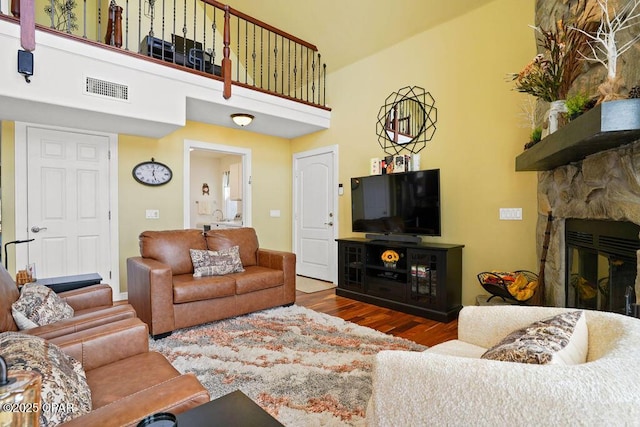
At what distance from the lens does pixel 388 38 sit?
4113 millimetres

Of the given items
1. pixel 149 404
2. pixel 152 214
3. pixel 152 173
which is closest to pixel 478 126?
pixel 149 404

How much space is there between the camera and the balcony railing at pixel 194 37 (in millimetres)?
3648

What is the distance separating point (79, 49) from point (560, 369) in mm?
3933

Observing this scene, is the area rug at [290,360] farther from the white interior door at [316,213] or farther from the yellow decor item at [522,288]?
the white interior door at [316,213]

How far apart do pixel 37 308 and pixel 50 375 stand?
111 cm

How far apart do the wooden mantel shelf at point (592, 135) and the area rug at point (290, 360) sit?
67.7 inches

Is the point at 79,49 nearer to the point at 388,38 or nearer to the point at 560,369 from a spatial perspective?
the point at 388,38

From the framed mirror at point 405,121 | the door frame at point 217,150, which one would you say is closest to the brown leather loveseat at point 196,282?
the door frame at point 217,150

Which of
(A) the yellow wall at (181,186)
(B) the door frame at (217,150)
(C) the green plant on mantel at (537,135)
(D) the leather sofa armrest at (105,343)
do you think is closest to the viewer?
(D) the leather sofa armrest at (105,343)

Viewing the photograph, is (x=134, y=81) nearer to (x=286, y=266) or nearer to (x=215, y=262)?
(x=215, y=262)

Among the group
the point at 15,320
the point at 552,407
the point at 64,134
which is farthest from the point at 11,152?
the point at 552,407

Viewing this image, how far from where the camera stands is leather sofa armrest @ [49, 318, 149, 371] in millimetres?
1411

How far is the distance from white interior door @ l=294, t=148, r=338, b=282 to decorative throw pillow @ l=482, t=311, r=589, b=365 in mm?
3919

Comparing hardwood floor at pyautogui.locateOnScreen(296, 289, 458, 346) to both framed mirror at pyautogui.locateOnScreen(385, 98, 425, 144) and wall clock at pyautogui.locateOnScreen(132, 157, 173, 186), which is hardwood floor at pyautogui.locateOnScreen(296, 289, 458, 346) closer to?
framed mirror at pyautogui.locateOnScreen(385, 98, 425, 144)
